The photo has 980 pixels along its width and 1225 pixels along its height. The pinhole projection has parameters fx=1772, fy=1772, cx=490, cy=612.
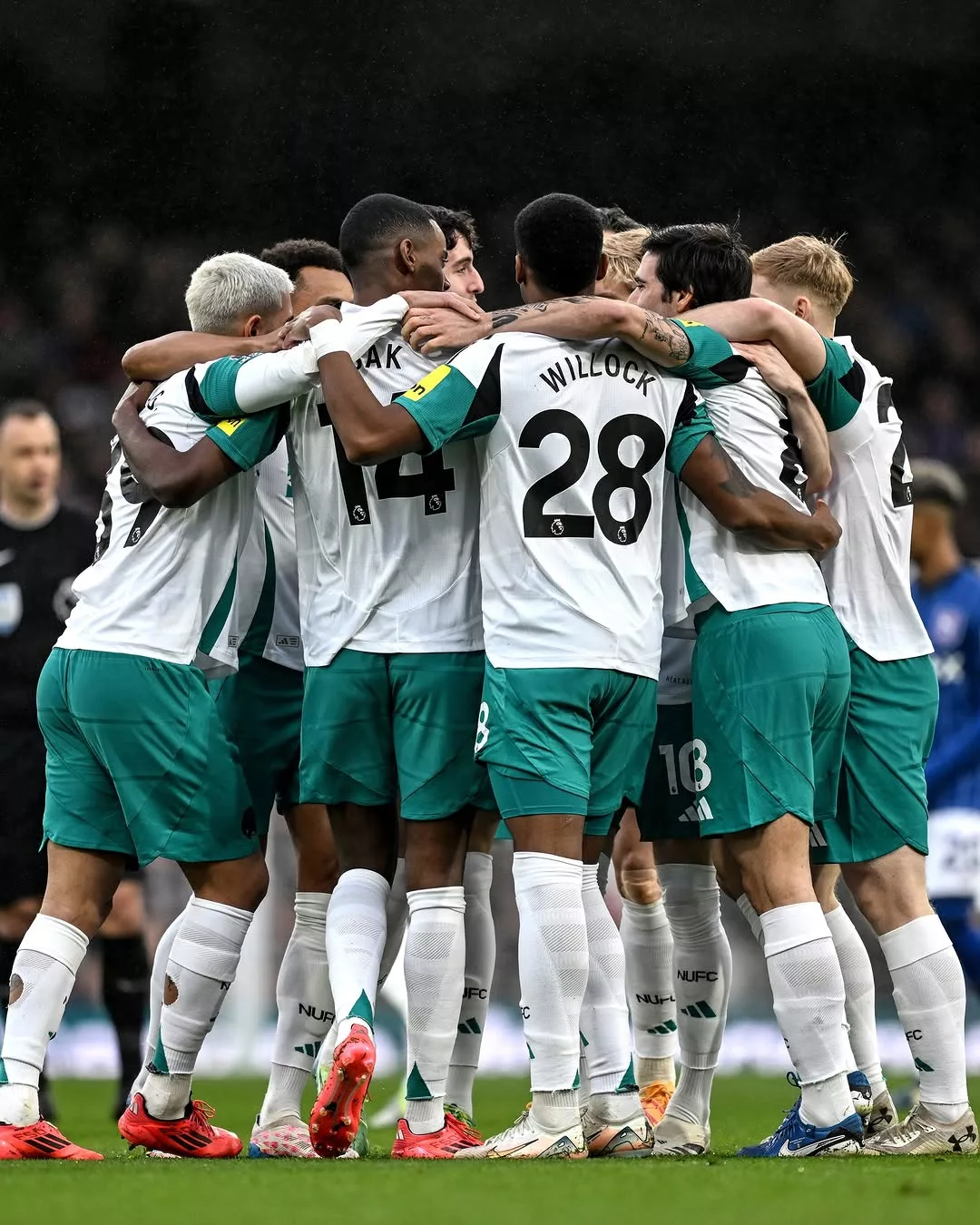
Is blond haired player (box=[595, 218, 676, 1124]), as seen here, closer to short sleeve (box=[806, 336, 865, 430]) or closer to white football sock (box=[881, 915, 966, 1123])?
short sleeve (box=[806, 336, 865, 430])

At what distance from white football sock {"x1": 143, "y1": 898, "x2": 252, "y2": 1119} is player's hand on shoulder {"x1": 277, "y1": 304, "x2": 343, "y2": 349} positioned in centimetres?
135

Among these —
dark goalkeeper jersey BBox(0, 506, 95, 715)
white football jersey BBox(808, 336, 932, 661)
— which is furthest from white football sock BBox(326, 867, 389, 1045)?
dark goalkeeper jersey BBox(0, 506, 95, 715)

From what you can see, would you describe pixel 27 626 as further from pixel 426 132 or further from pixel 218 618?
pixel 426 132

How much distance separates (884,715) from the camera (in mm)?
4320

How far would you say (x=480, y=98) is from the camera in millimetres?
11211

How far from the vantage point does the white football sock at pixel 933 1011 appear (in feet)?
13.3

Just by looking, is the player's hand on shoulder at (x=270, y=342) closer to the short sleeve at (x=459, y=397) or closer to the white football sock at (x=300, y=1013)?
the short sleeve at (x=459, y=397)

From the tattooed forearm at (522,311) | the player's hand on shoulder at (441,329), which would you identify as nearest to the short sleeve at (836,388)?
the tattooed forearm at (522,311)

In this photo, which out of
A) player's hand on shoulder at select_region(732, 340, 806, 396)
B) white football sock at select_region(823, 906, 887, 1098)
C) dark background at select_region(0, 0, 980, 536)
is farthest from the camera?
dark background at select_region(0, 0, 980, 536)

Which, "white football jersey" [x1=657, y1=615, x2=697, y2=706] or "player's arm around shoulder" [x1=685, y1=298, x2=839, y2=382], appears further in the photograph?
"white football jersey" [x1=657, y1=615, x2=697, y2=706]

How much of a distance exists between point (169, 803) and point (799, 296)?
6.99ft

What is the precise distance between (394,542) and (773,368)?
39.7 inches

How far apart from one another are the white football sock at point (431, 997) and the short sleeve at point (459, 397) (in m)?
1.04

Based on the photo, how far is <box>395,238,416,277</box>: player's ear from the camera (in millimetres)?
4297
